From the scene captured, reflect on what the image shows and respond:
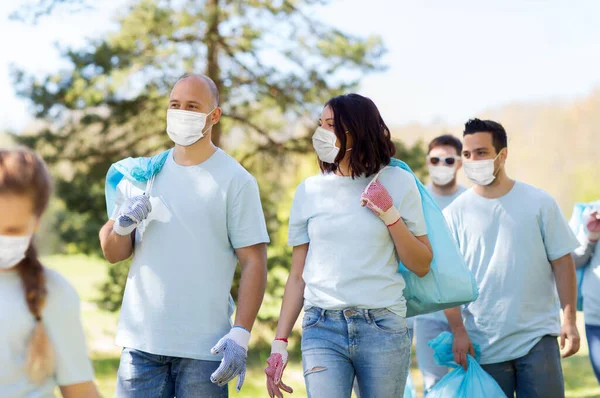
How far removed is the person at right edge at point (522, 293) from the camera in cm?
441

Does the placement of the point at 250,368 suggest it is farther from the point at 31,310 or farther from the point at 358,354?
the point at 31,310

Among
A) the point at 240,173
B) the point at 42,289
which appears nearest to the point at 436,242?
the point at 240,173

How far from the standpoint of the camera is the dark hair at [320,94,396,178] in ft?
11.6

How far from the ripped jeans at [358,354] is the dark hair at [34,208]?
4.57 feet

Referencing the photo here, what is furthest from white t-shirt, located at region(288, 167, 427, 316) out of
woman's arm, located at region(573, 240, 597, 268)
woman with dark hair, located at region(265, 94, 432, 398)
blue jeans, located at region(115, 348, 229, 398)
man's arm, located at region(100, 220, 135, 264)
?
woman's arm, located at region(573, 240, 597, 268)

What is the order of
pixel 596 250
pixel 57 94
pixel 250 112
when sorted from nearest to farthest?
pixel 596 250
pixel 57 94
pixel 250 112

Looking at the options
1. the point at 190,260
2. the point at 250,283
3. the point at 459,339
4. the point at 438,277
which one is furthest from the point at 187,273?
the point at 459,339

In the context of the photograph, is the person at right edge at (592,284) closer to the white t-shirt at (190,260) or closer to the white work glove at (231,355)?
the white t-shirt at (190,260)

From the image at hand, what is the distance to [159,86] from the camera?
11.0m

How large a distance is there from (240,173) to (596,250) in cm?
284

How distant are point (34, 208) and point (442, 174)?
4.01 meters

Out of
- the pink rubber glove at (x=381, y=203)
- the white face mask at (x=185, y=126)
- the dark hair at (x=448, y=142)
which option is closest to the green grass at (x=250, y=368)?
the dark hair at (x=448, y=142)

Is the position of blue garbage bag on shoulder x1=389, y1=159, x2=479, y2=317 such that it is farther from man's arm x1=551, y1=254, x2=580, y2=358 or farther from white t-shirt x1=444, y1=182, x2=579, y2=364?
man's arm x1=551, y1=254, x2=580, y2=358

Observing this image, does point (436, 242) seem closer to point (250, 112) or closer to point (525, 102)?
point (250, 112)
